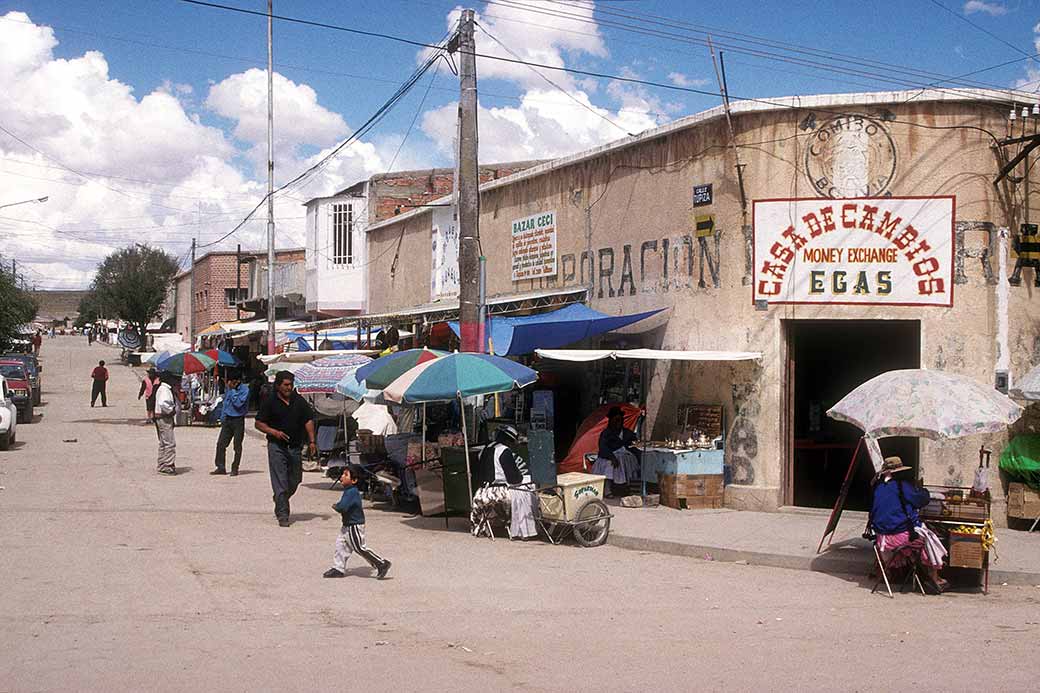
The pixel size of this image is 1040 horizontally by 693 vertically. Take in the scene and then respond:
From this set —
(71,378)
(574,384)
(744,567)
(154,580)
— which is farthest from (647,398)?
(71,378)

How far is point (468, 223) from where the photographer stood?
15.7 m

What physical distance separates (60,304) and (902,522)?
545 ft

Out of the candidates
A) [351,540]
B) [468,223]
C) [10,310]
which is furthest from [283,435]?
[10,310]

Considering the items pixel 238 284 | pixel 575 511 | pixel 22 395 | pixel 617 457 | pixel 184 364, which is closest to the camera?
pixel 575 511

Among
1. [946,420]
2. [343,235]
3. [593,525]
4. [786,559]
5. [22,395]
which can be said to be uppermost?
[343,235]

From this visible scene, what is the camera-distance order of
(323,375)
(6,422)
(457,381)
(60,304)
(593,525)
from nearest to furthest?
(593,525), (457,381), (323,375), (6,422), (60,304)

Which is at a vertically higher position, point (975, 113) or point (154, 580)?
point (975, 113)

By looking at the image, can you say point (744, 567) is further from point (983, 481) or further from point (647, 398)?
point (647, 398)

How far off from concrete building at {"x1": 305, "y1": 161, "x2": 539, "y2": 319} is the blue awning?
18350 mm

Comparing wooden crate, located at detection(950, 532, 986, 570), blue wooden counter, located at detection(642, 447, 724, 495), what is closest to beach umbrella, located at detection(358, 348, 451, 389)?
blue wooden counter, located at detection(642, 447, 724, 495)

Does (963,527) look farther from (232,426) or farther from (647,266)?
(232,426)

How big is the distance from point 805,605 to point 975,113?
786 cm

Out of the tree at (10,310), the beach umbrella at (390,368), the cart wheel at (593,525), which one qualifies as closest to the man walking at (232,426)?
the beach umbrella at (390,368)

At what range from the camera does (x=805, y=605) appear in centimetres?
914
